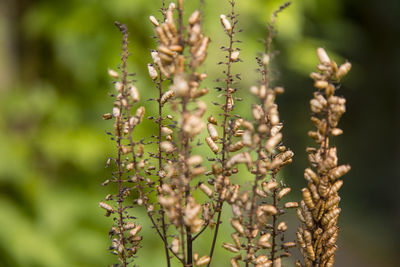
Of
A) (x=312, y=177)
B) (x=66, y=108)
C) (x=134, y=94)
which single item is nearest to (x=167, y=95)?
(x=134, y=94)

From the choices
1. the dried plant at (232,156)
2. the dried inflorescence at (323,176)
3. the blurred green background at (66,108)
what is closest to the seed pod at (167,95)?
the dried plant at (232,156)

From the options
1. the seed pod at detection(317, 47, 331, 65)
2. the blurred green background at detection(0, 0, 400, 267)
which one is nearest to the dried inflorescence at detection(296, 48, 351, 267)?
the seed pod at detection(317, 47, 331, 65)

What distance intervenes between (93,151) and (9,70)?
1.68 ft

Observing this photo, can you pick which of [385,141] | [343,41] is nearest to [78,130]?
[343,41]

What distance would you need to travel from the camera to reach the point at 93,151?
162 centimetres

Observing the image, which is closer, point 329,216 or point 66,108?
point 329,216

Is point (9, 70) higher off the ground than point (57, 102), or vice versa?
point (9, 70)

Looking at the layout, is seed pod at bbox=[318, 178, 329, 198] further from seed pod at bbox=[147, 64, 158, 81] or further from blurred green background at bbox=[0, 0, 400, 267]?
blurred green background at bbox=[0, 0, 400, 267]

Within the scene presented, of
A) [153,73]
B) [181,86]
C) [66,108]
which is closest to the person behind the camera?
[181,86]

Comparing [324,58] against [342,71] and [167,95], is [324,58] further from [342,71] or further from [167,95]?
[167,95]

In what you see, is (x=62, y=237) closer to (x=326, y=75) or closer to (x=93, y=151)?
(x=93, y=151)

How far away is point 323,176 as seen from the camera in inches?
14.4

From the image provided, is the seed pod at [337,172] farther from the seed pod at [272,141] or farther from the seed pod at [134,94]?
the seed pod at [134,94]

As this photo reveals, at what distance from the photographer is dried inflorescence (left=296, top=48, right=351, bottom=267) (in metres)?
0.35
